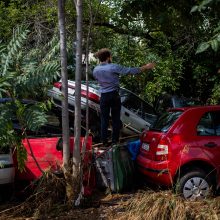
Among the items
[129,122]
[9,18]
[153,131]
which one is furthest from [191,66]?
[153,131]

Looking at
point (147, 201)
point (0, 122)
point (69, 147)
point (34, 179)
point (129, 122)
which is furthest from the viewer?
point (129, 122)

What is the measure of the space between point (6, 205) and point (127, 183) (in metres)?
2.03

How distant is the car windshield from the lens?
7.91 meters

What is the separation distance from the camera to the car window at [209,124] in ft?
25.6

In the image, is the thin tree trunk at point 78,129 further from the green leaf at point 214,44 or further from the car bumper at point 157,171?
the green leaf at point 214,44

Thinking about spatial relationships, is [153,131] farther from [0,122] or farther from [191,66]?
[191,66]

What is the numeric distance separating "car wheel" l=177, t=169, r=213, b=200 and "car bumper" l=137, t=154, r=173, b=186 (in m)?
0.22

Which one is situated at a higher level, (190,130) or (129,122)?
(190,130)

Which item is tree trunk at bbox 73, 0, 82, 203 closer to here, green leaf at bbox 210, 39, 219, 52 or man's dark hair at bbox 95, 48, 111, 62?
man's dark hair at bbox 95, 48, 111, 62

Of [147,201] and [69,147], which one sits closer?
[147,201]

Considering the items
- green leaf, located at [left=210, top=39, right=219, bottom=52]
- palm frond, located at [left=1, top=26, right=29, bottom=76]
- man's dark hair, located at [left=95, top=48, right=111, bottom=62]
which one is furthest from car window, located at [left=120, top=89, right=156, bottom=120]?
green leaf, located at [left=210, top=39, right=219, bottom=52]

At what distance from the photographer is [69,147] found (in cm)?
746

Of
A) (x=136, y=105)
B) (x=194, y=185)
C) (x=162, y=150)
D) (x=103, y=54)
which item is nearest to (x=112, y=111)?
(x=103, y=54)

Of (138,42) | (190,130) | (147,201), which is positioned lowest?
(147,201)
